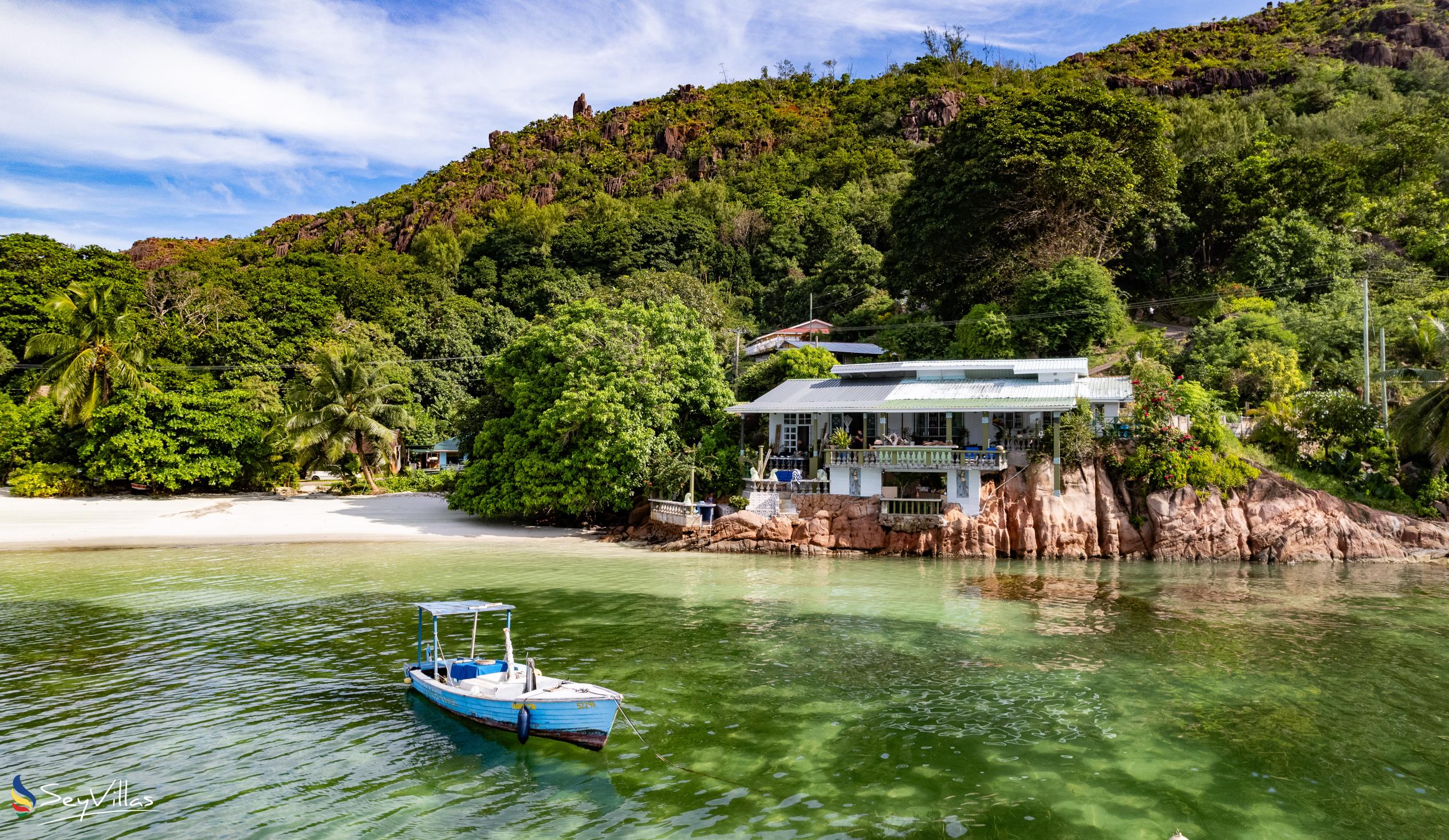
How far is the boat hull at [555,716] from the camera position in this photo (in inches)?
472

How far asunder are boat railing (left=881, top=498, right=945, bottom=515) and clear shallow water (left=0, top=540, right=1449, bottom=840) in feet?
17.3

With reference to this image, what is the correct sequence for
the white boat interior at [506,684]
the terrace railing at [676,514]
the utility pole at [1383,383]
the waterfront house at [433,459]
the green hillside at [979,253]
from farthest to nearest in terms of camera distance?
the waterfront house at [433,459] < the green hillside at [979,253] < the terrace railing at [676,514] < the utility pole at [1383,383] < the white boat interior at [506,684]

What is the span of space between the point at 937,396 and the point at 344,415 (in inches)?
→ 1281

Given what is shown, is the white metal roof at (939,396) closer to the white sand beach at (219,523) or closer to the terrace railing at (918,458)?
the terrace railing at (918,458)

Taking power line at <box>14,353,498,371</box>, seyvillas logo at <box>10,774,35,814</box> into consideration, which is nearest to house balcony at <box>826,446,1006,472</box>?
seyvillas logo at <box>10,774,35,814</box>

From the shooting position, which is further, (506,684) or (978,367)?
(978,367)

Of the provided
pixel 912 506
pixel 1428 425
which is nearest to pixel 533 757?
pixel 912 506

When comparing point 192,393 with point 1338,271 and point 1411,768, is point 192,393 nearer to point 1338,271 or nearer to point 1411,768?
point 1411,768

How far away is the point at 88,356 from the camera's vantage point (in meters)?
42.2

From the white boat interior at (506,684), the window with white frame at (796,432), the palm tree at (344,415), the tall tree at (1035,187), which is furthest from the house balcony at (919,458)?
the palm tree at (344,415)

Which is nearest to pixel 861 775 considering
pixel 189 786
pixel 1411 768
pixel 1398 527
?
pixel 1411 768

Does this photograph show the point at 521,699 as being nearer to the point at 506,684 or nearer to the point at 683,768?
the point at 506,684

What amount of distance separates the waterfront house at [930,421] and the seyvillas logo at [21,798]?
24674mm

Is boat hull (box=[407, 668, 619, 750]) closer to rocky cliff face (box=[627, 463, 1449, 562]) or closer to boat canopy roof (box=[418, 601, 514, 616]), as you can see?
boat canopy roof (box=[418, 601, 514, 616])
